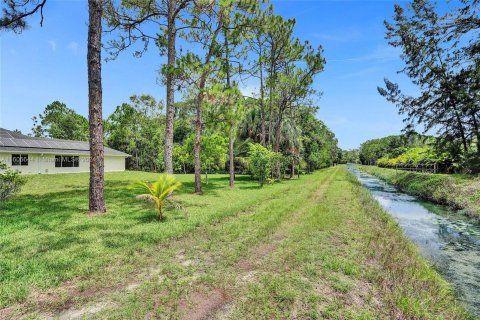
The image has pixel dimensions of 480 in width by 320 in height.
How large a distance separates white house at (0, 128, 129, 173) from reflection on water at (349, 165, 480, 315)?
3293 cm

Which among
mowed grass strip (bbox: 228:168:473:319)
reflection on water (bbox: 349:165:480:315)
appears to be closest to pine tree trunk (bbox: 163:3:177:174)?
mowed grass strip (bbox: 228:168:473:319)

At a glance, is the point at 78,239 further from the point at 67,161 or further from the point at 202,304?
the point at 67,161

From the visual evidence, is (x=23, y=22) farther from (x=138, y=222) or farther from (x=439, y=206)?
(x=439, y=206)

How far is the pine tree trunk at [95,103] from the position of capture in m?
9.41

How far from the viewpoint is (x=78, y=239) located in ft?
21.6

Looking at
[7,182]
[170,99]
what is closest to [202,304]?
[7,182]

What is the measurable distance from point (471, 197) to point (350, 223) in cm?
1140

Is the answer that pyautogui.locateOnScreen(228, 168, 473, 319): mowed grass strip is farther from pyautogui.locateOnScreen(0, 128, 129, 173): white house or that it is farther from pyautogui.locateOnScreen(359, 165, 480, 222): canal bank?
pyautogui.locateOnScreen(0, 128, 129, 173): white house

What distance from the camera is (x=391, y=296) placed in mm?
4246

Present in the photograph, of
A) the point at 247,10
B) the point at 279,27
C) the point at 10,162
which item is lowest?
the point at 10,162

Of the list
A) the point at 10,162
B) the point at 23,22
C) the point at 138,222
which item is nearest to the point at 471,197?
the point at 138,222

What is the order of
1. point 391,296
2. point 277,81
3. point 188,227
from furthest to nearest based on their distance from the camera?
point 277,81, point 188,227, point 391,296

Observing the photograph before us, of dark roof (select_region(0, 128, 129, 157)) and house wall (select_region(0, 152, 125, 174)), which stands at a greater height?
dark roof (select_region(0, 128, 129, 157))

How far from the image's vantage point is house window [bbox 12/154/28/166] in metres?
26.1
